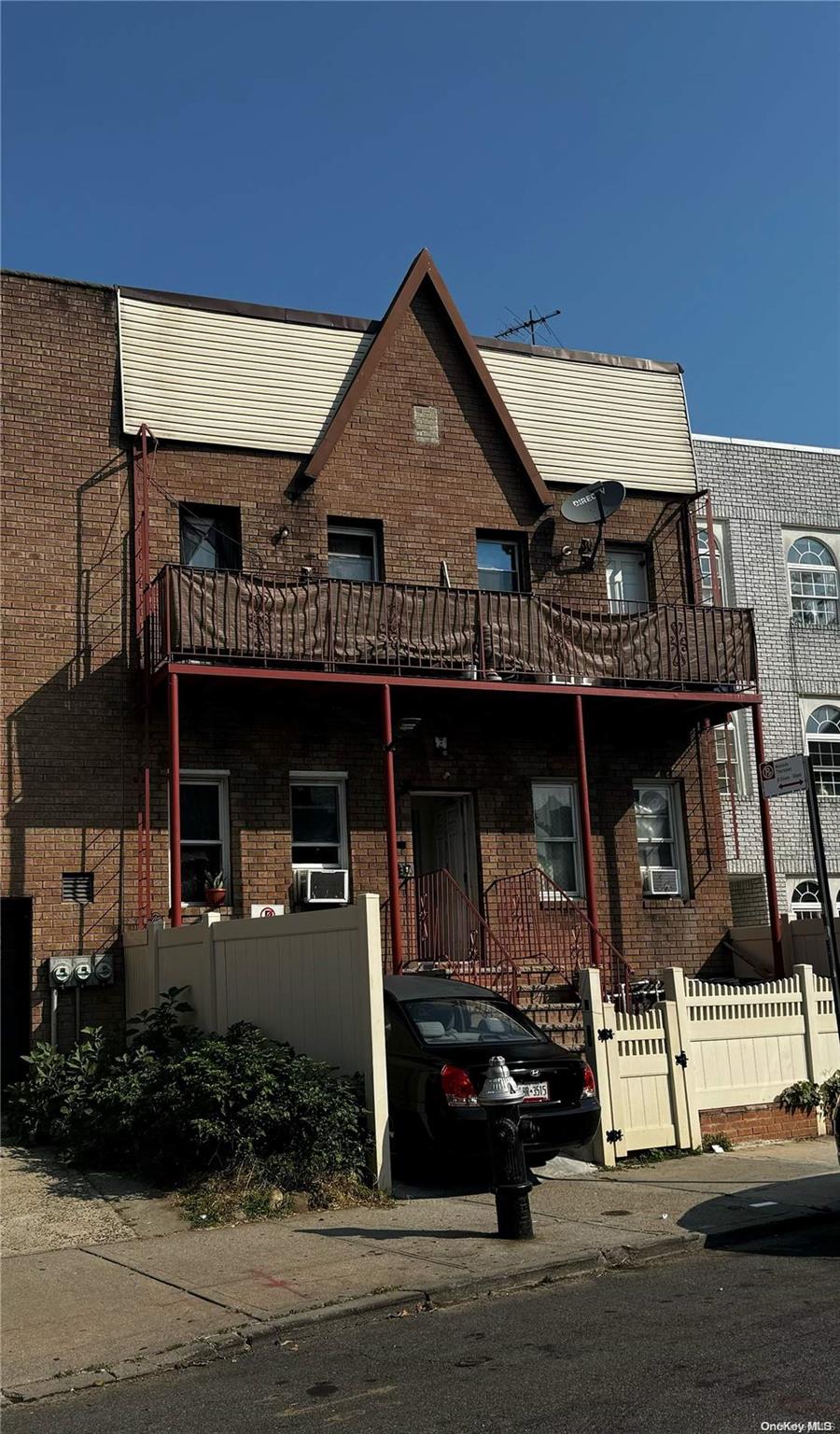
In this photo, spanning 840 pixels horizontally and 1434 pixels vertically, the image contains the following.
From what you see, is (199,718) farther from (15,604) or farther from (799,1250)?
(799,1250)

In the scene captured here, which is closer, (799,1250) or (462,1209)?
(799,1250)

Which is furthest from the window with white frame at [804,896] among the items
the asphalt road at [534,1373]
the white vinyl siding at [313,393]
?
the asphalt road at [534,1373]

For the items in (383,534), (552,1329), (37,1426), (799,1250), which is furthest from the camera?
(383,534)

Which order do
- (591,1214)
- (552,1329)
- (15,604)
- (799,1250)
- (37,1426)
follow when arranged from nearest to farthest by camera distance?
(37,1426)
(552,1329)
(799,1250)
(591,1214)
(15,604)

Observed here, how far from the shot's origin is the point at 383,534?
17.8 meters

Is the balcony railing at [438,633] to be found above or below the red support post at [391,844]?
above

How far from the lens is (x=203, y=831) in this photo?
16.2 m

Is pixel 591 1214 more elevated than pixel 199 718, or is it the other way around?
pixel 199 718

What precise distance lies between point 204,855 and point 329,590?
3.44 meters

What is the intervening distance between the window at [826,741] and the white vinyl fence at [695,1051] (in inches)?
384

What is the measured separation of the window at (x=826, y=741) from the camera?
23.4m

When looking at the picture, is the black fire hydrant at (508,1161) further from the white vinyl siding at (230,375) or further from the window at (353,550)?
the white vinyl siding at (230,375)

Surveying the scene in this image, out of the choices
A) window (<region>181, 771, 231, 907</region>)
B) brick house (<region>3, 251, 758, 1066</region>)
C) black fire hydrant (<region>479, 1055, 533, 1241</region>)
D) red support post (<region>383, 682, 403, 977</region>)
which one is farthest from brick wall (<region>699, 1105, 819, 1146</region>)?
window (<region>181, 771, 231, 907</region>)

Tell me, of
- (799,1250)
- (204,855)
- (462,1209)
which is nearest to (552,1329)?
(799,1250)
